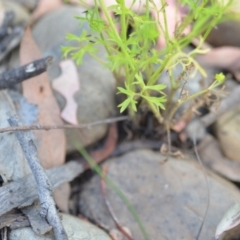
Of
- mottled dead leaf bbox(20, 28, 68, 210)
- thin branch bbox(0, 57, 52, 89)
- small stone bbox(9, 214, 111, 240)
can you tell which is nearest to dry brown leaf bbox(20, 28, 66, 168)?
mottled dead leaf bbox(20, 28, 68, 210)

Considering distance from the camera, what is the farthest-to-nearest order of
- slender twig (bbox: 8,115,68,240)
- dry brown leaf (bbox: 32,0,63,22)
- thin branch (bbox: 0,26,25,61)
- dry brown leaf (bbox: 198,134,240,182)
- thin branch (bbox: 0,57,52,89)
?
dry brown leaf (bbox: 32,0,63,22), thin branch (bbox: 0,26,25,61), dry brown leaf (bbox: 198,134,240,182), thin branch (bbox: 0,57,52,89), slender twig (bbox: 8,115,68,240)

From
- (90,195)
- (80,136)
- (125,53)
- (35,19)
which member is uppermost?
(35,19)

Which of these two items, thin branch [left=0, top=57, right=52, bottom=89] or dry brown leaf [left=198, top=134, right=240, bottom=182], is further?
dry brown leaf [left=198, top=134, right=240, bottom=182]

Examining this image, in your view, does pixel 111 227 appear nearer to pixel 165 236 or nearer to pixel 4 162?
pixel 165 236

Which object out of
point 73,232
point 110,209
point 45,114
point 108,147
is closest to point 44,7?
point 45,114

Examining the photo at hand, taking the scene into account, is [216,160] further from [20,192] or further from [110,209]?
[20,192]

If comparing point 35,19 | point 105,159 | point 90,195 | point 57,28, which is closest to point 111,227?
point 90,195

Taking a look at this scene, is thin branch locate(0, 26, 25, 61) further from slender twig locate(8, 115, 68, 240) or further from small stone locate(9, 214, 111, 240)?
small stone locate(9, 214, 111, 240)
